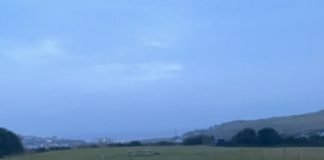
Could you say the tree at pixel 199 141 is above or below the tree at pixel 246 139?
above

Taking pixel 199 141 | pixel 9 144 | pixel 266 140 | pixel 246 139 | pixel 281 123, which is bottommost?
pixel 266 140

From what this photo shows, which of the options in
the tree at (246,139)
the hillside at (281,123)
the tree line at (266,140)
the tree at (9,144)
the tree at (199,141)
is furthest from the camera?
the hillside at (281,123)

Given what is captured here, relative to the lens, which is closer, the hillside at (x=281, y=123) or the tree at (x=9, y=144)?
the tree at (x=9, y=144)

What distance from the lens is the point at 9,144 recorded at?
6419 centimetres

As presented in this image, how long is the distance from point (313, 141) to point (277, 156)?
16414mm

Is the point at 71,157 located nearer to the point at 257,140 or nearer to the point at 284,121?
the point at 257,140

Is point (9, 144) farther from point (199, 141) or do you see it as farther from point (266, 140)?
point (266, 140)

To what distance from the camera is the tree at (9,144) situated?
63312 millimetres

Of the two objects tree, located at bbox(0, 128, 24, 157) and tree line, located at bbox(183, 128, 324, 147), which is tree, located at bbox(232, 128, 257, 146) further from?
tree, located at bbox(0, 128, 24, 157)

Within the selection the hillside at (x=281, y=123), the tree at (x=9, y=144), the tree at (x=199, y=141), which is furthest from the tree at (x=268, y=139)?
the hillside at (x=281, y=123)

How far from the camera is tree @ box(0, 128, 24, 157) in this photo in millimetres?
63312

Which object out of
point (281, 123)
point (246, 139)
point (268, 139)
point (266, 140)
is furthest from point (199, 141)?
point (281, 123)

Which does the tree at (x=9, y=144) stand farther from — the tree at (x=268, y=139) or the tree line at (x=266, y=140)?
the tree at (x=268, y=139)

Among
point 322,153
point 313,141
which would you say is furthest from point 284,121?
point 322,153
